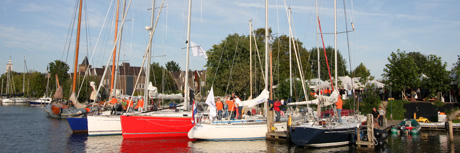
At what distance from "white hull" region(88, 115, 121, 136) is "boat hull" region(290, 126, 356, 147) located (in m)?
11.9

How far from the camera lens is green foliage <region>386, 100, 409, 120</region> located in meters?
33.5

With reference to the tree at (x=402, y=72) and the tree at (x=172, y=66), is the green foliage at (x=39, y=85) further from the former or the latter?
the tree at (x=402, y=72)

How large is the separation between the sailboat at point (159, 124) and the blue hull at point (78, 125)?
5.49 metres

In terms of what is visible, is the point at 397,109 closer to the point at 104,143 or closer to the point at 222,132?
the point at 222,132

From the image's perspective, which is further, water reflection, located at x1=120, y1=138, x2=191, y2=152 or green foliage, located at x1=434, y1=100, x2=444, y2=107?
green foliage, located at x1=434, y1=100, x2=444, y2=107

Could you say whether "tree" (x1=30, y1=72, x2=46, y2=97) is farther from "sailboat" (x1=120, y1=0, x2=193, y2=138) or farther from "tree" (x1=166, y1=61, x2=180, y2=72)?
"sailboat" (x1=120, y1=0, x2=193, y2=138)

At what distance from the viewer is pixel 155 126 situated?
2330 cm

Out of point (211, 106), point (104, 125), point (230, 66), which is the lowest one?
point (104, 125)

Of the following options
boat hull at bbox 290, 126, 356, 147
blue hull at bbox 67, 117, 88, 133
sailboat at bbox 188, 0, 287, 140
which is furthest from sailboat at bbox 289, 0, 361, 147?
blue hull at bbox 67, 117, 88, 133

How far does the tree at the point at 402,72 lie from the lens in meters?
34.7

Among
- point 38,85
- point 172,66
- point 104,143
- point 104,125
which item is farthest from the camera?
point 172,66

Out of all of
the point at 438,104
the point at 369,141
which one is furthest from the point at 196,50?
the point at 438,104

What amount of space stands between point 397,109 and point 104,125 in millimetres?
25333

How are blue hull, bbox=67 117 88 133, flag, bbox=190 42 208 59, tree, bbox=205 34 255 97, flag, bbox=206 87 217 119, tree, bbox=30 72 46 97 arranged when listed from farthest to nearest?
tree, bbox=30 72 46 97, tree, bbox=205 34 255 97, blue hull, bbox=67 117 88 133, flag, bbox=190 42 208 59, flag, bbox=206 87 217 119
